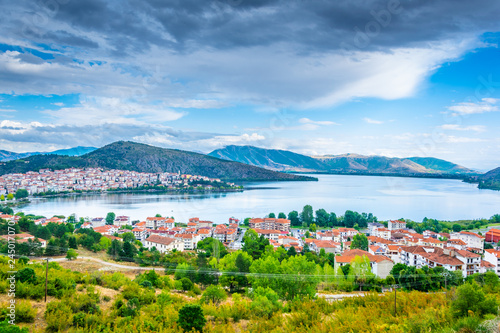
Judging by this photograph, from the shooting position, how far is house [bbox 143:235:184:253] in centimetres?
1344

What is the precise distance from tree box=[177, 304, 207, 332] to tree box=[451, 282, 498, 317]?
2.33 metres

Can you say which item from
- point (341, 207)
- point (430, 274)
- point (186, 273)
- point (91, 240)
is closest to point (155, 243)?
point (91, 240)

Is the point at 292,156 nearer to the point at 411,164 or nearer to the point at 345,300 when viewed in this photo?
the point at 411,164

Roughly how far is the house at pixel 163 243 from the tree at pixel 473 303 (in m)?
11.8

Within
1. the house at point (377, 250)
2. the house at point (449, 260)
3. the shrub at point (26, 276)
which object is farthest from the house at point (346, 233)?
the shrub at point (26, 276)

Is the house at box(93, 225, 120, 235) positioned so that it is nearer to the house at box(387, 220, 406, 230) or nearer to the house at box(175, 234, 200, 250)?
the house at box(175, 234, 200, 250)

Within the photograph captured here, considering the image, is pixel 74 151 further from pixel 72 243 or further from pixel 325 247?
pixel 325 247

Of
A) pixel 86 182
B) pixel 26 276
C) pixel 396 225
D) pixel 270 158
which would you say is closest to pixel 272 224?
pixel 396 225

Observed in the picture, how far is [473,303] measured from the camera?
274 cm

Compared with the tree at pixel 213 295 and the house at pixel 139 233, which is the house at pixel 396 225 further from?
the tree at pixel 213 295

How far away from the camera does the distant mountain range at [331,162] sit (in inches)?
4099

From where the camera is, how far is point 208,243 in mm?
13117

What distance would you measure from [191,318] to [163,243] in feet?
37.1

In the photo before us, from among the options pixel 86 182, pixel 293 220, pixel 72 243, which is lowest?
pixel 293 220
